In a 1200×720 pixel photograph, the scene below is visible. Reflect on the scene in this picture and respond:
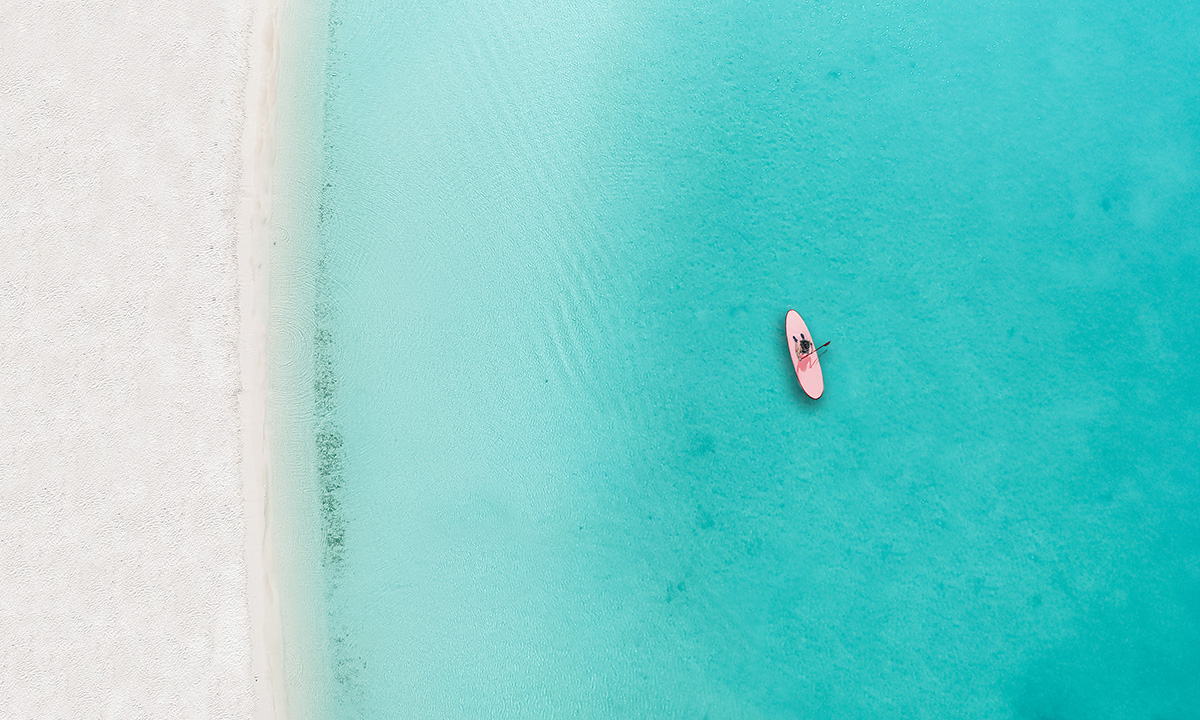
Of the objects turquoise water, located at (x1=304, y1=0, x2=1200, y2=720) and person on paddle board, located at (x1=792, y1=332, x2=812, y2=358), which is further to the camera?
person on paddle board, located at (x1=792, y1=332, x2=812, y2=358)

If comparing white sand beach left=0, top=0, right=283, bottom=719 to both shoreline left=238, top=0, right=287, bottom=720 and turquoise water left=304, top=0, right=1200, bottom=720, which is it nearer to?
shoreline left=238, top=0, right=287, bottom=720

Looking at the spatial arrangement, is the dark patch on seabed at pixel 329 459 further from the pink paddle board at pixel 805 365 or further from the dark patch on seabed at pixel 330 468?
the pink paddle board at pixel 805 365

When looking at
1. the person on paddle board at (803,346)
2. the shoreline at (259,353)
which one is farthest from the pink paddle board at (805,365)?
the shoreline at (259,353)

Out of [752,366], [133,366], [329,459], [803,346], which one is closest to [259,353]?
[133,366]

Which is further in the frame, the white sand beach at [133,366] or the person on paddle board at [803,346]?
the person on paddle board at [803,346]

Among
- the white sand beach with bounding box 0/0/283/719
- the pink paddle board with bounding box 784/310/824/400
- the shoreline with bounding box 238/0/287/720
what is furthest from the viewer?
the pink paddle board with bounding box 784/310/824/400

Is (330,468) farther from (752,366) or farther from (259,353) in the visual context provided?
(752,366)

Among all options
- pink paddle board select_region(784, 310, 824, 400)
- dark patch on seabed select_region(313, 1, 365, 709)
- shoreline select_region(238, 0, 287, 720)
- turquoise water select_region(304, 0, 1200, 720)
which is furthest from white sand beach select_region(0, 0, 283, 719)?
pink paddle board select_region(784, 310, 824, 400)
